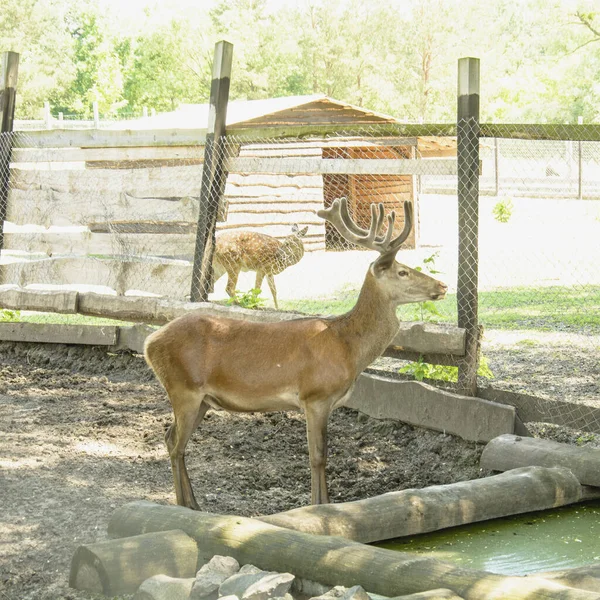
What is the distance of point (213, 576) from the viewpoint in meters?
4.21

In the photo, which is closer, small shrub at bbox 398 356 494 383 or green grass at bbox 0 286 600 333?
small shrub at bbox 398 356 494 383

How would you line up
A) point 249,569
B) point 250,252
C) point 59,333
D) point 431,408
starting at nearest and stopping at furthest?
point 249,569, point 431,408, point 59,333, point 250,252

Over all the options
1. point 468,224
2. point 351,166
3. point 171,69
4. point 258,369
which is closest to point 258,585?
point 258,369

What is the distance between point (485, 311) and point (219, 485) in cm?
701

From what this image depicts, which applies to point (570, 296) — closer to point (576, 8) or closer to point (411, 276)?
point (411, 276)

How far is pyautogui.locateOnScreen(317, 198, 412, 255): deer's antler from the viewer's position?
6191 millimetres

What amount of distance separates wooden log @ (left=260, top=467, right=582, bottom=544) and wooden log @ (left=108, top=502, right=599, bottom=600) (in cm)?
32

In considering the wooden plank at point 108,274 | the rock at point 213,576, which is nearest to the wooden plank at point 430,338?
the wooden plank at point 108,274

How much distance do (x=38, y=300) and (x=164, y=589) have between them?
645cm

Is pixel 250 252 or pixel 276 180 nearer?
pixel 250 252

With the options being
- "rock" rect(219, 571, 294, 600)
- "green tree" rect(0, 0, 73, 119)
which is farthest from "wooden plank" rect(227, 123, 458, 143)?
"green tree" rect(0, 0, 73, 119)

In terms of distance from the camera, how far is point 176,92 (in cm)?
5181

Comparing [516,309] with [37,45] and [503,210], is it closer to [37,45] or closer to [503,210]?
[503,210]

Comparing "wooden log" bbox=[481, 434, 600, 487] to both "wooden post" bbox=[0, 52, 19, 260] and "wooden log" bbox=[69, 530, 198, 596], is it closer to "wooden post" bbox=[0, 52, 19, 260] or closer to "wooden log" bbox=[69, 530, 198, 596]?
"wooden log" bbox=[69, 530, 198, 596]
